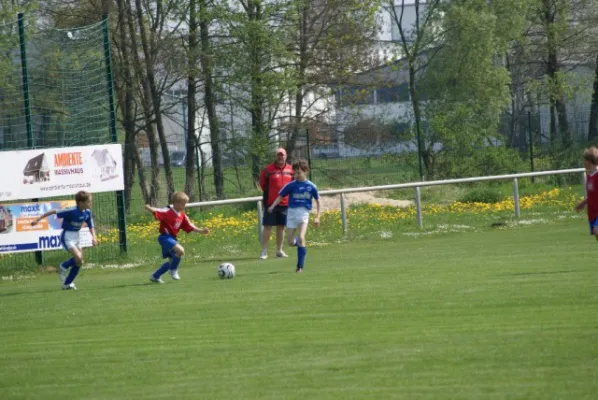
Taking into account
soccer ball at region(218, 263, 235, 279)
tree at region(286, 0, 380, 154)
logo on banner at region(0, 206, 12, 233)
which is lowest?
soccer ball at region(218, 263, 235, 279)

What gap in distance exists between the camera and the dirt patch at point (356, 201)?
28500mm

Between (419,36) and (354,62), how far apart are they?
12.0ft

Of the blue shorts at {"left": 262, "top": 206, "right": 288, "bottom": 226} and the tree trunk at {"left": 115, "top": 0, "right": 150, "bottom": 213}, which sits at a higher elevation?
the tree trunk at {"left": 115, "top": 0, "right": 150, "bottom": 213}

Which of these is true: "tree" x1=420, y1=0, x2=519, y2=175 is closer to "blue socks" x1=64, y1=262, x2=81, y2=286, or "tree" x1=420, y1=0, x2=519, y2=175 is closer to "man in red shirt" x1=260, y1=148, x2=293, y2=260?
"man in red shirt" x1=260, y1=148, x2=293, y2=260

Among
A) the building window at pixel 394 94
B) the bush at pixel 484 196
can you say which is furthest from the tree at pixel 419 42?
the bush at pixel 484 196

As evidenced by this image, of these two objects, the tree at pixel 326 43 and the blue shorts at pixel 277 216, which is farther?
the tree at pixel 326 43

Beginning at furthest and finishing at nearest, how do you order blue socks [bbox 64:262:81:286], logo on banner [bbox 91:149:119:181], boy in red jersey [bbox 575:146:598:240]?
logo on banner [bbox 91:149:119:181], blue socks [bbox 64:262:81:286], boy in red jersey [bbox 575:146:598:240]

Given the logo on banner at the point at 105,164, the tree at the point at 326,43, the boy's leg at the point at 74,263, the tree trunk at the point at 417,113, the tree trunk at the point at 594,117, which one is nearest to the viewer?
the boy's leg at the point at 74,263

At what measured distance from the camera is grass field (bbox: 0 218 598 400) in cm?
781

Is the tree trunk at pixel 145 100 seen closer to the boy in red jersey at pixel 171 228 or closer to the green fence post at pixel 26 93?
the green fence post at pixel 26 93

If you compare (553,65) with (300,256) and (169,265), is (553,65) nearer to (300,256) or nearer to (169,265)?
(300,256)

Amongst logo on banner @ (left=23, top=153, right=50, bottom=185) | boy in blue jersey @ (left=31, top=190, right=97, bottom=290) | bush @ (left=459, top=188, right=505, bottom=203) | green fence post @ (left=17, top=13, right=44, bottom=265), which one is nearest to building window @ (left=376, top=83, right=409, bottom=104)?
bush @ (left=459, top=188, right=505, bottom=203)

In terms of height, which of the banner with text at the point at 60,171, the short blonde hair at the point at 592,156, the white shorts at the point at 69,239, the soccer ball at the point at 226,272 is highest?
the banner with text at the point at 60,171

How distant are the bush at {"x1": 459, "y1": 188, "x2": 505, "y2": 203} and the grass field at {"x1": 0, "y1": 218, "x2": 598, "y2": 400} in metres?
11.1
